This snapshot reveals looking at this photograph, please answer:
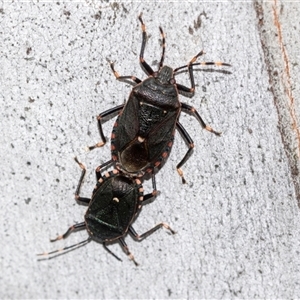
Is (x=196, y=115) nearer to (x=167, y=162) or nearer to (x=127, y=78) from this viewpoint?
(x=167, y=162)

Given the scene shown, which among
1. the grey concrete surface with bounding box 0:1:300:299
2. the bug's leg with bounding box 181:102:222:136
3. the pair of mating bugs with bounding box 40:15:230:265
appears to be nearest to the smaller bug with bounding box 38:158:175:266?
the pair of mating bugs with bounding box 40:15:230:265

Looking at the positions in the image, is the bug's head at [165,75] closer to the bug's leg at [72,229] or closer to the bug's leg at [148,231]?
the bug's leg at [148,231]

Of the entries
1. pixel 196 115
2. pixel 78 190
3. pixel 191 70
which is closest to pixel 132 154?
pixel 78 190

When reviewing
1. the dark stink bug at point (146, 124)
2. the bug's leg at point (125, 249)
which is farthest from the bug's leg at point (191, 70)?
the bug's leg at point (125, 249)

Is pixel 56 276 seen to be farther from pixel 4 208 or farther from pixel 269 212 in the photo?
pixel 269 212

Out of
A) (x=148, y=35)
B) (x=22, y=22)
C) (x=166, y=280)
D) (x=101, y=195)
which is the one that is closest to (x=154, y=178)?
(x=101, y=195)
